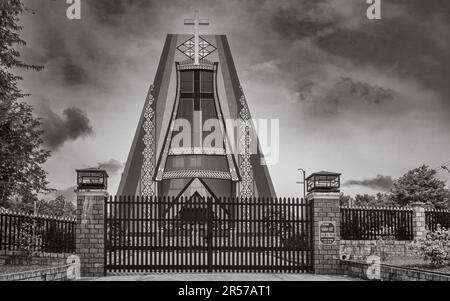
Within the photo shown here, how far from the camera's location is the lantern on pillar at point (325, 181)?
14.2 metres

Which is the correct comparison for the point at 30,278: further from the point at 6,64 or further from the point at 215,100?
the point at 215,100

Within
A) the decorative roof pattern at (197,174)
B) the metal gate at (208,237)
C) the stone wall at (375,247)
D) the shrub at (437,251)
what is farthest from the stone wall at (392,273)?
the decorative roof pattern at (197,174)

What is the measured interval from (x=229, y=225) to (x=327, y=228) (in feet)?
7.44

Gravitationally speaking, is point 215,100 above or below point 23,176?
above

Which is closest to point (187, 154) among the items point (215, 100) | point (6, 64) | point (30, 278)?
point (215, 100)

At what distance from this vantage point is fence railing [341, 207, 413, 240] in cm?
1828

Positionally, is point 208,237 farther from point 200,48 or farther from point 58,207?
point 58,207

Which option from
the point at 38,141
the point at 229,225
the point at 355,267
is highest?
the point at 38,141

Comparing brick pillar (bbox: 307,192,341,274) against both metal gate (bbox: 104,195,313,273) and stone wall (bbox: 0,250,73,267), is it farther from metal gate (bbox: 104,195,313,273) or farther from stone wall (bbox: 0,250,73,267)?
stone wall (bbox: 0,250,73,267)

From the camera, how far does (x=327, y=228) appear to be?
14047mm

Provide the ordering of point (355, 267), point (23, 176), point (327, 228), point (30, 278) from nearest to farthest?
point (30, 278) < point (355, 267) < point (327, 228) < point (23, 176)

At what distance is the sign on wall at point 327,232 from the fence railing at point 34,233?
18.7 feet

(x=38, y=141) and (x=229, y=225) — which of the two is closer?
(x=229, y=225)

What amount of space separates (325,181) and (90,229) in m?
5.51
